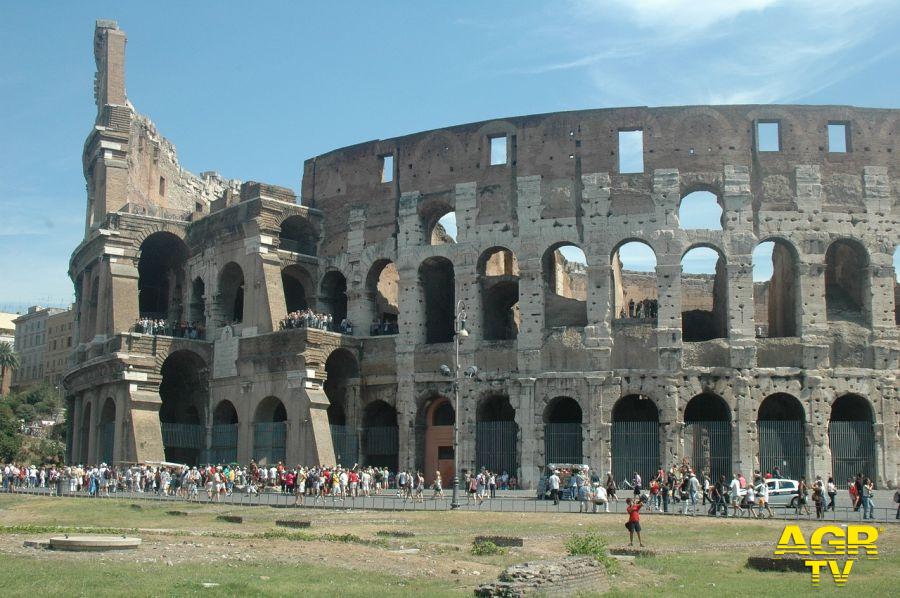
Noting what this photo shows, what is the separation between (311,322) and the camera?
1676 inches

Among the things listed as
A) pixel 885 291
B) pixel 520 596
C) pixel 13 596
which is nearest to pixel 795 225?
pixel 885 291

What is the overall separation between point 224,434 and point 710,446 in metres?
19.1

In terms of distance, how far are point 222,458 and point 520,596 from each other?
105 feet

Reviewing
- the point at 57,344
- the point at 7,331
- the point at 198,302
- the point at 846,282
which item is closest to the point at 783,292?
the point at 846,282

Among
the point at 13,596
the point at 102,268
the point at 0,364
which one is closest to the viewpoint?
the point at 13,596

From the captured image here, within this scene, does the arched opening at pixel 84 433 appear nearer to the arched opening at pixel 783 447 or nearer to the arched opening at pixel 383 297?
the arched opening at pixel 383 297

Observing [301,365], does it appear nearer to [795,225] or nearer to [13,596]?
[795,225]

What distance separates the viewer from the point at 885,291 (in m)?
38.7

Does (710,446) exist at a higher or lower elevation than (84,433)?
lower

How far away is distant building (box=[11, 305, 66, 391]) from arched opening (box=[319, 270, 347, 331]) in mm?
77180

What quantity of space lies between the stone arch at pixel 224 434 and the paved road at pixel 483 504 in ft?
20.1

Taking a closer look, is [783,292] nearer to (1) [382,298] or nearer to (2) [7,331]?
(1) [382,298]

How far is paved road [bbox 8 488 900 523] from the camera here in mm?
29375

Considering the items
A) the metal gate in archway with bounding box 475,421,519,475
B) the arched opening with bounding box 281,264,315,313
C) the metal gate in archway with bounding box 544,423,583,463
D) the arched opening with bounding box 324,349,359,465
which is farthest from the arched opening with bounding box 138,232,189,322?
the metal gate in archway with bounding box 544,423,583,463
